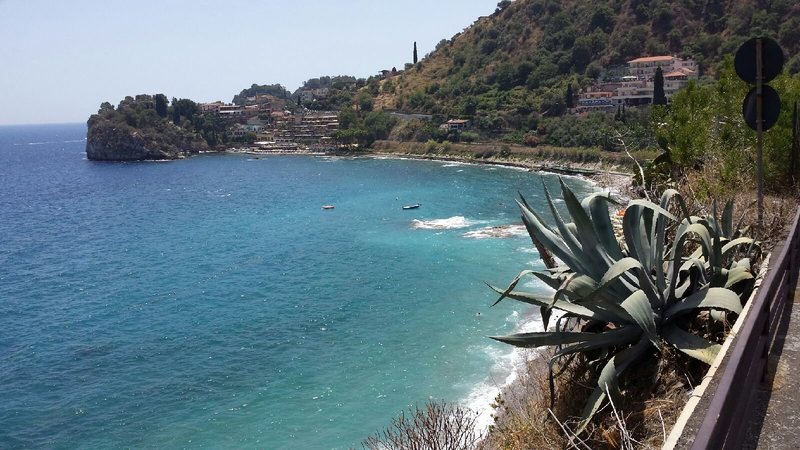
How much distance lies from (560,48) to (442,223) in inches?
2475

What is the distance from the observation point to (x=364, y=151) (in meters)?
84.1

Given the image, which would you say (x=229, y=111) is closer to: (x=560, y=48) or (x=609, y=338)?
(x=560, y=48)

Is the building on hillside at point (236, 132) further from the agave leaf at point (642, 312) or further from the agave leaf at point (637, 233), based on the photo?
the agave leaf at point (642, 312)

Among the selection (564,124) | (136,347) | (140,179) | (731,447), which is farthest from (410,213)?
(140,179)

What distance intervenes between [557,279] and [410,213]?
33521 mm

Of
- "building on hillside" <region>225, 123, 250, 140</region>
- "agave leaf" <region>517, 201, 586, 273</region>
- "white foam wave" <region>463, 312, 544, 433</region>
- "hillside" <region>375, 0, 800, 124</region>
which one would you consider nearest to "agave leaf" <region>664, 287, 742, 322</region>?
"agave leaf" <region>517, 201, 586, 273</region>

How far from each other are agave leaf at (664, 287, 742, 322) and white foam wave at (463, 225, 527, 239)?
25.0m

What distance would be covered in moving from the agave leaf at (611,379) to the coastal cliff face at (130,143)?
9342 cm

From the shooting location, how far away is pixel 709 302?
444 centimetres

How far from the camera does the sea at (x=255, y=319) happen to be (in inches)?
544

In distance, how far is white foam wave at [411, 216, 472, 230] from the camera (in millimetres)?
33656

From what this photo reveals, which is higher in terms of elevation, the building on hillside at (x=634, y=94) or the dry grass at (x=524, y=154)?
the building on hillside at (x=634, y=94)

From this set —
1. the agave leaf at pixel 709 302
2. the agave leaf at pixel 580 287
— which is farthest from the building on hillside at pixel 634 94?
the agave leaf at pixel 580 287

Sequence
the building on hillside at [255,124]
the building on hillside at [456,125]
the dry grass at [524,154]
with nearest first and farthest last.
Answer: the dry grass at [524,154] → the building on hillside at [456,125] → the building on hillside at [255,124]
